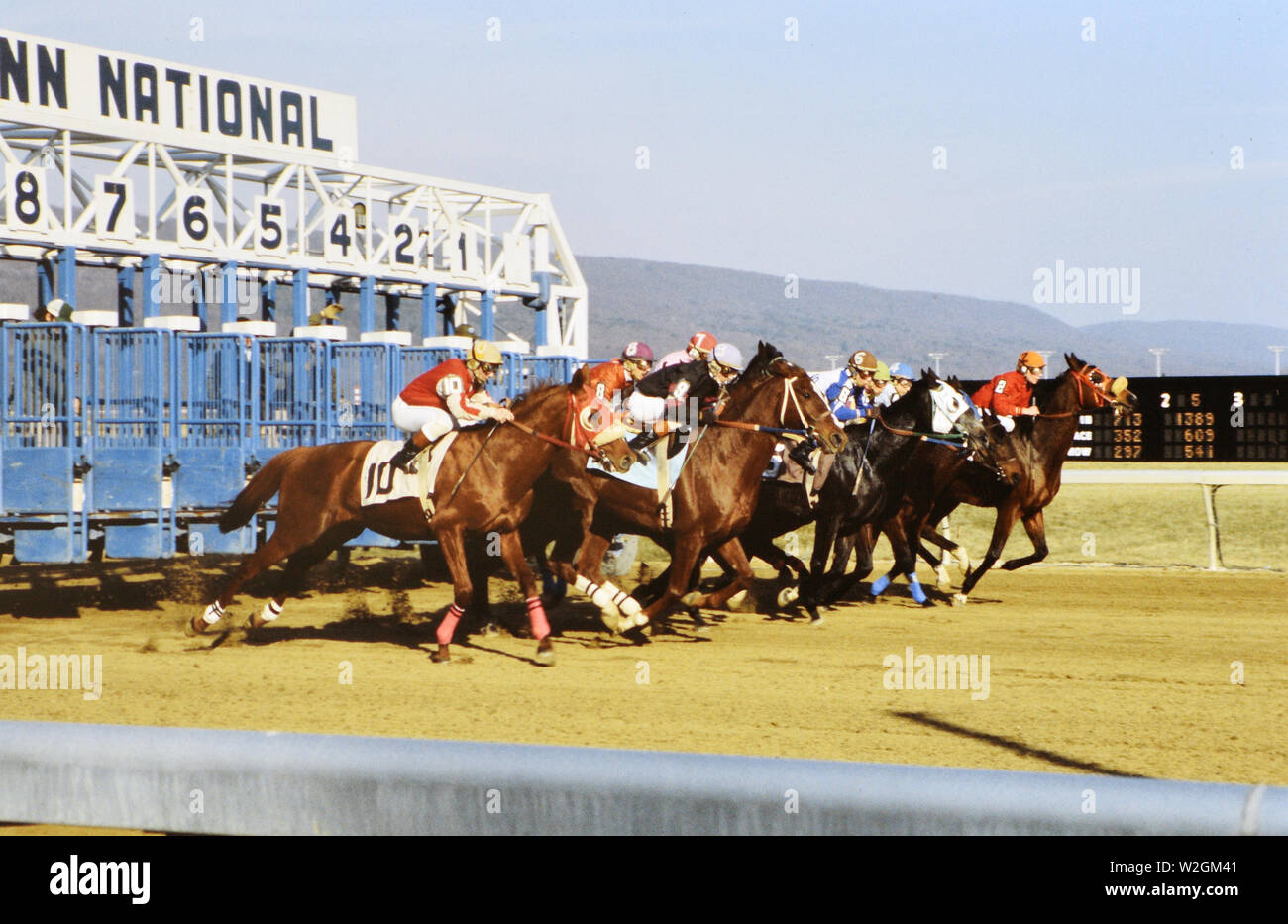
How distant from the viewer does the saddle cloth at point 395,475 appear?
27.9 ft

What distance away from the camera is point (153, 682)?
7559 mm

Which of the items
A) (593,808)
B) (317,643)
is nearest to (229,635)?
(317,643)

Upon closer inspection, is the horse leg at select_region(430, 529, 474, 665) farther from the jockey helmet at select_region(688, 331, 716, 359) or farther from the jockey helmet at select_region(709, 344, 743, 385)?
the jockey helmet at select_region(688, 331, 716, 359)

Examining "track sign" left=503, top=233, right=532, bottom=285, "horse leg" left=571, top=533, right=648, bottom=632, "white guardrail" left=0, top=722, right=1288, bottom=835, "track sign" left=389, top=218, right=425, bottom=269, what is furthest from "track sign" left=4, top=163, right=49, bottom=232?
"white guardrail" left=0, top=722, right=1288, bottom=835

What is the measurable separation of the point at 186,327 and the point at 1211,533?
9119 mm

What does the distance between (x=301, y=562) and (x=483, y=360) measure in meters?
1.62

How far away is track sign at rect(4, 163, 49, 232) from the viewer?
59.5ft

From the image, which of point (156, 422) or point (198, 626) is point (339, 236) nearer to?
point (156, 422)

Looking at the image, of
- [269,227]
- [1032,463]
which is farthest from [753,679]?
[269,227]

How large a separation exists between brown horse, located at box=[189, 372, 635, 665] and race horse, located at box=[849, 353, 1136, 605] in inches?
140

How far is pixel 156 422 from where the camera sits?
11258mm

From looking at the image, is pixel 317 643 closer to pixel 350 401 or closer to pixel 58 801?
pixel 350 401

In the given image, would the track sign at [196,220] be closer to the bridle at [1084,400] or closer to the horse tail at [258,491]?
the horse tail at [258,491]

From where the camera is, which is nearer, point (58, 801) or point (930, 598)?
point (58, 801)
